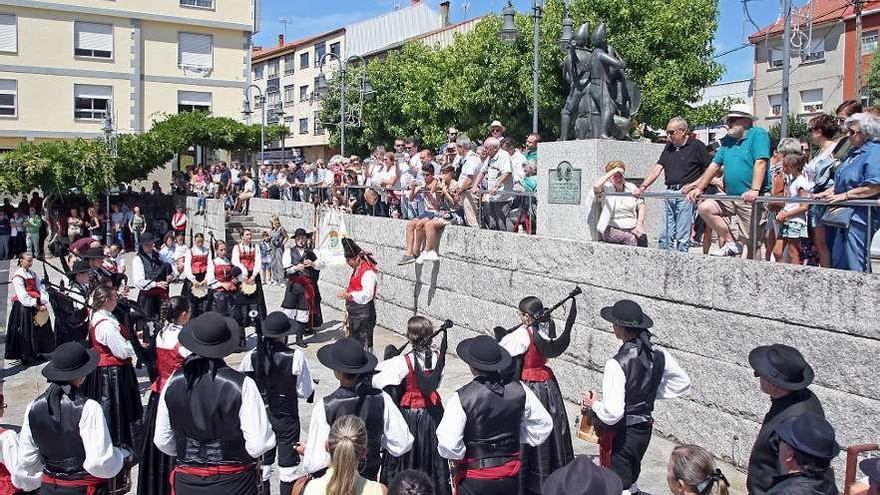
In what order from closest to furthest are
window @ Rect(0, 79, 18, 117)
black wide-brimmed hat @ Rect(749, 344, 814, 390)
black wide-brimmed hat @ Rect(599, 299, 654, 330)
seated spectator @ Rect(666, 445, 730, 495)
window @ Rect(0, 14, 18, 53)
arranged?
seated spectator @ Rect(666, 445, 730, 495) < black wide-brimmed hat @ Rect(749, 344, 814, 390) < black wide-brimmed hat @ Rect(599, 299, 654, 330) < window @ Rect(0, 14, 18, 53) < window @ Rect(0, 79, 18, 117)

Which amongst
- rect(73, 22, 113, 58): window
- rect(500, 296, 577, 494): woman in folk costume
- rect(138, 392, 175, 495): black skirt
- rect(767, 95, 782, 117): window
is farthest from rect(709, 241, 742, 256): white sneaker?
rect(73, 22, 113, 58): window

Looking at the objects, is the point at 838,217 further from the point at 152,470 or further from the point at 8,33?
the point at 8,33

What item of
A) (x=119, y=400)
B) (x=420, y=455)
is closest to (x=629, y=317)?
(x=420, y=455)

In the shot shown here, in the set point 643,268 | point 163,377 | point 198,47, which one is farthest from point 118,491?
point 198,47

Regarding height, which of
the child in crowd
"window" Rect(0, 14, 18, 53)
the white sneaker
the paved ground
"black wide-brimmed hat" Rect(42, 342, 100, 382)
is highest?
"window" Rect(0, 14, 18, 53)

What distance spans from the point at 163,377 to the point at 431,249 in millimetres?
5599

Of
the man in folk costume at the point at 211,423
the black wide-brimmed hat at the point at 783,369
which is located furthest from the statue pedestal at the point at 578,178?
the man in folk costume at the point at 211,423

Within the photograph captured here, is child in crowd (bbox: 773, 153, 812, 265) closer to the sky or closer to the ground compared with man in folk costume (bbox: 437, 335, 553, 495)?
closer to the sky

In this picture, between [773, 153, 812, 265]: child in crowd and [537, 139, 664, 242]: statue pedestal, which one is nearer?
[773, 153, 812, 265]: child in crowd

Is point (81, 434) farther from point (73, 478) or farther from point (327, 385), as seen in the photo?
point (327, 385)

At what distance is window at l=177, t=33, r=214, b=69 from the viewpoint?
38.2 m

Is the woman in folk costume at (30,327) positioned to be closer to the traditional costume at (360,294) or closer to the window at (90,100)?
the traditional costume at (360,294)

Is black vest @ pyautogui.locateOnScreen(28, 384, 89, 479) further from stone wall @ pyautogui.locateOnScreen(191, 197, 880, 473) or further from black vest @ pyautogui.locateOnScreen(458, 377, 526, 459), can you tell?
stone wall @ pyautogui.locateOnScreen(191, 197, 880, 473)

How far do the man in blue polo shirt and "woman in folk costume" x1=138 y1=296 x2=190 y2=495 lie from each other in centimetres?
502
